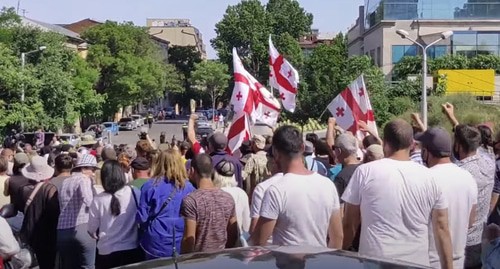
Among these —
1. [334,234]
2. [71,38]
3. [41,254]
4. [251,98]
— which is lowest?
[41,254]

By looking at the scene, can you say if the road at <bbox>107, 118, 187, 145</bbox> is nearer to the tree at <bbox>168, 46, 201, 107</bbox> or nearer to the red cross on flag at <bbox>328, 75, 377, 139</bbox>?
the red cross on flag at <bbox>328, 75, 377, 139</bbox>

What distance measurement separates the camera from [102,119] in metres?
81.2

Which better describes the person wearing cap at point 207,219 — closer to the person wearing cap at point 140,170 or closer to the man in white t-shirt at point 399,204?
the man in white t-shirt at point 399,204

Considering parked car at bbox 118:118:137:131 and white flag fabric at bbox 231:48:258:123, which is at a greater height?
white flag fabric at bbox 231:48:258:123

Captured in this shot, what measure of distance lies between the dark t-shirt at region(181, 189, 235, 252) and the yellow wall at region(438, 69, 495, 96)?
172 ft

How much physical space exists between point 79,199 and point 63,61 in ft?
171

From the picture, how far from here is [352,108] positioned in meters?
14.0

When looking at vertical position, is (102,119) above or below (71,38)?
below

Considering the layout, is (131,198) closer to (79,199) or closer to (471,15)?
(79,199)

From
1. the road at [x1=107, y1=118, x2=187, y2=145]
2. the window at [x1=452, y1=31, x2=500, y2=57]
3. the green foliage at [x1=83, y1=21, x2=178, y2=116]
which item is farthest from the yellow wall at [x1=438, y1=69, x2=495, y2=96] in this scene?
the green foliage at [x1=83, y1=21, x2=178, y2=116]

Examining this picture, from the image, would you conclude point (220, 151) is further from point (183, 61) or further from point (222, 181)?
point (183, 61)

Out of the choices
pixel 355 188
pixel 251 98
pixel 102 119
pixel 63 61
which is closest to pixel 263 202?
pixel 355 188

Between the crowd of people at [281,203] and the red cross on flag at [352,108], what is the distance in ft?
14.1

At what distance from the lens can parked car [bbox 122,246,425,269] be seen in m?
3.92
